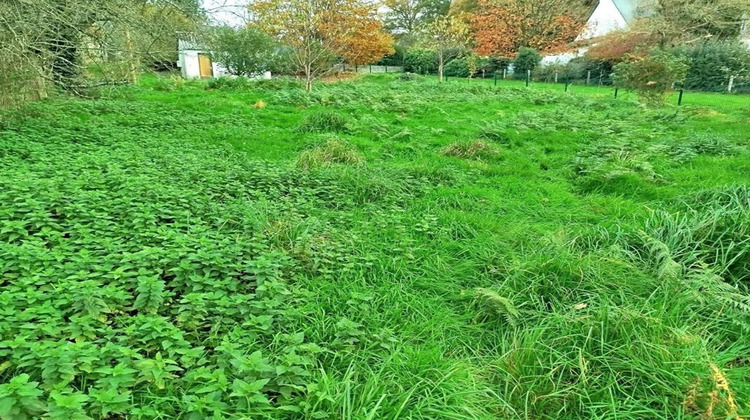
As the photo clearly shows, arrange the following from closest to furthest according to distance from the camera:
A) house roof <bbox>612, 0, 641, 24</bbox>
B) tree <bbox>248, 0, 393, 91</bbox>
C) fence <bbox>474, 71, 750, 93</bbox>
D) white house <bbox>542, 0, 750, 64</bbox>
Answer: tree <bbox>248, 0, 393, 91</bbox> < fence <bbox>474, 71, 750, 93</bbox> < white house <bbox>542, 0, 750, 64</bbox> < house roof <bbox>612, 0, 641, 24</bbox>

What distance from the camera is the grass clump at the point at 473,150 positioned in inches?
246

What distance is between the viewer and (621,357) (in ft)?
7.13

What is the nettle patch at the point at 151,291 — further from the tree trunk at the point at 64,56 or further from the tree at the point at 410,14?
the tree at the point at 410,14

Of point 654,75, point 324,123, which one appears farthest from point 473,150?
point 654,75

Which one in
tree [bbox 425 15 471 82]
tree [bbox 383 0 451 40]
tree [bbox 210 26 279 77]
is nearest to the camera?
tree [bbox 210 26 279 77]

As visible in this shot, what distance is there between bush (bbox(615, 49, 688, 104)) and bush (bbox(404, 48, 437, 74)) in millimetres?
20098

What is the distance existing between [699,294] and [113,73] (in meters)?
8.61

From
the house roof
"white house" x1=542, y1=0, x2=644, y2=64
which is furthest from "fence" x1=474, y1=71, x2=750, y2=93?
the house roof

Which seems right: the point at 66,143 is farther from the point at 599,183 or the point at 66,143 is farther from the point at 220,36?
the point at 599,183

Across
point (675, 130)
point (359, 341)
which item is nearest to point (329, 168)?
point (359, 341)

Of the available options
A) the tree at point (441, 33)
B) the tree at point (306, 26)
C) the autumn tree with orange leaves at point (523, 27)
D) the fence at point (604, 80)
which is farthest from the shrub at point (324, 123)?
the autumn tree with orange leaves at point (523, 27)

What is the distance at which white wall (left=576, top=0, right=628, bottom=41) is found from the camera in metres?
28.3

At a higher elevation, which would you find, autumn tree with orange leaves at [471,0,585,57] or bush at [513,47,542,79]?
autumn tree with orange leaves at [471,0,585,57]

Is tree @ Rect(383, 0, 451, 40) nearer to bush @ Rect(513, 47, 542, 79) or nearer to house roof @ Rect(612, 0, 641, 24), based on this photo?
bush @ Rect(513, 47, 542, 79)
